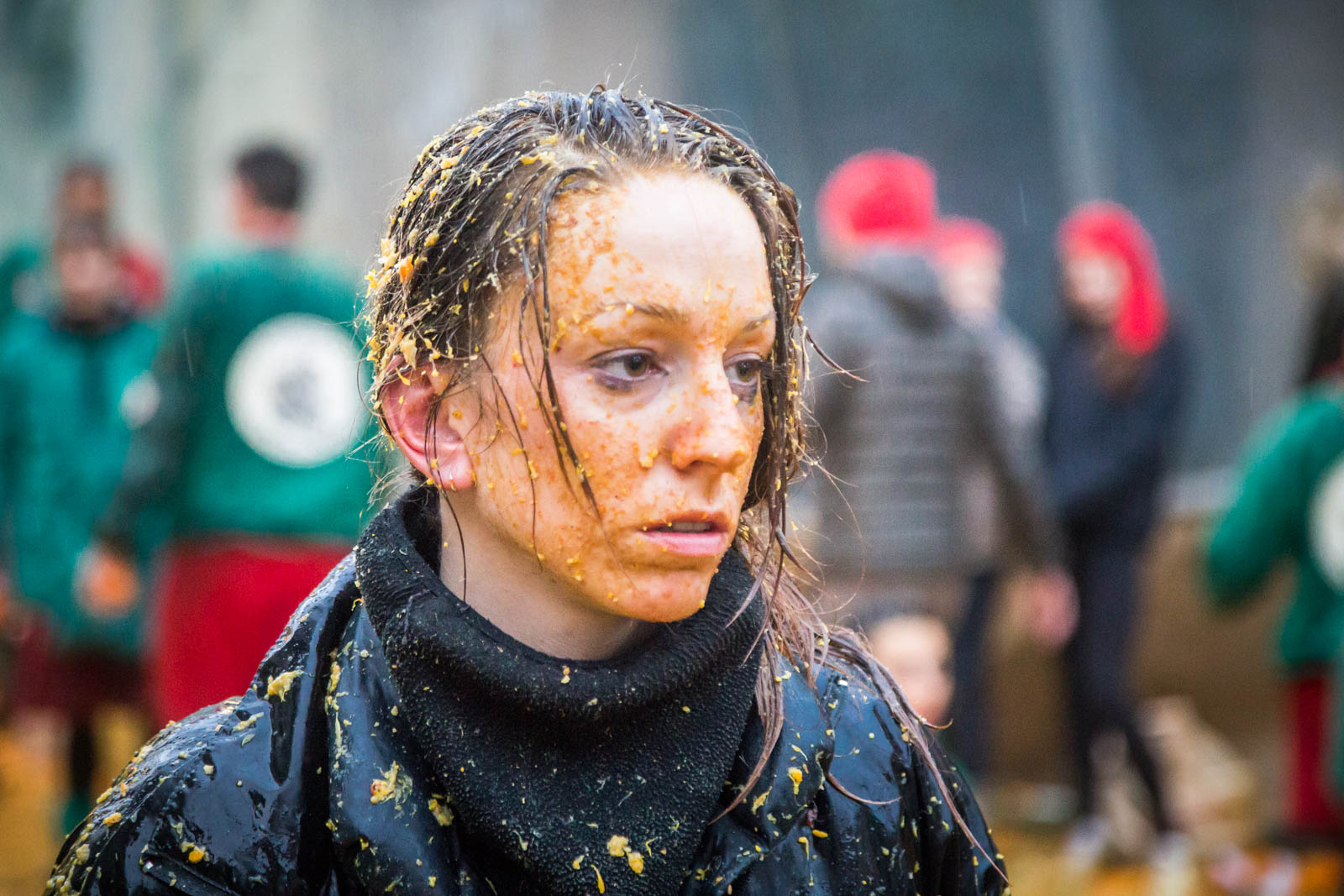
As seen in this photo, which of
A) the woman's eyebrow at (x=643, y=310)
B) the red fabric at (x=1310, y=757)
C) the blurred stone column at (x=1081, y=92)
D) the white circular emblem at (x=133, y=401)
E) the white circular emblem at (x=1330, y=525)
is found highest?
the blurred stone column at (x=1081, y=92)

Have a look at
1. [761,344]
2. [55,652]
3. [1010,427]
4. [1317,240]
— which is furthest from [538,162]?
[1317,240]

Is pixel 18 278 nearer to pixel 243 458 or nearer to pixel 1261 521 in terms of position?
pixel 243 458

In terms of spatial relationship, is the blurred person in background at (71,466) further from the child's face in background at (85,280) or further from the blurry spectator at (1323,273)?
the blurry spectator at (1323,273)

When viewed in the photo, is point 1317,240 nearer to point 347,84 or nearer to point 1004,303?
point 1004,303

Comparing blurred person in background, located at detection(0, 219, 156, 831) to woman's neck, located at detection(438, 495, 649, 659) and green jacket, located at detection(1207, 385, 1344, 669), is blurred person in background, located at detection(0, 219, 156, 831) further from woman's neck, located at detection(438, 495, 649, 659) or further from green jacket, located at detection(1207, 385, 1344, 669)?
woman's neck, located at detection(438, 495, 649, 659)

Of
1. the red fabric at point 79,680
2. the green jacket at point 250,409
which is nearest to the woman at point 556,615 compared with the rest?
the green jacket at point 250,409

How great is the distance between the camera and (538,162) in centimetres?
156

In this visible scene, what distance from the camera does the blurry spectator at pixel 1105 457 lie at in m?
5.76

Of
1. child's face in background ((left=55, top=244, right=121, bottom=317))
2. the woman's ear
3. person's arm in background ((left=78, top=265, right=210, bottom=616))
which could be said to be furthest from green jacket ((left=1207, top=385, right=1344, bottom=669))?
child's face in background ((left=55, top=244, right=121, bottom=317))

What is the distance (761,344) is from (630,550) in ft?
0.83

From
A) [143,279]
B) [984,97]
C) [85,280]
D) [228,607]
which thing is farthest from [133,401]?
[984,97]

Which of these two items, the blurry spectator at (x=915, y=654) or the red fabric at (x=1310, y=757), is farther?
the red fabric at (x=1310, y=757)

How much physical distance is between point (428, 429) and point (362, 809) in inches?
15.2

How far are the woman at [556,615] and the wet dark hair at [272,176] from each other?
3.12 meters
